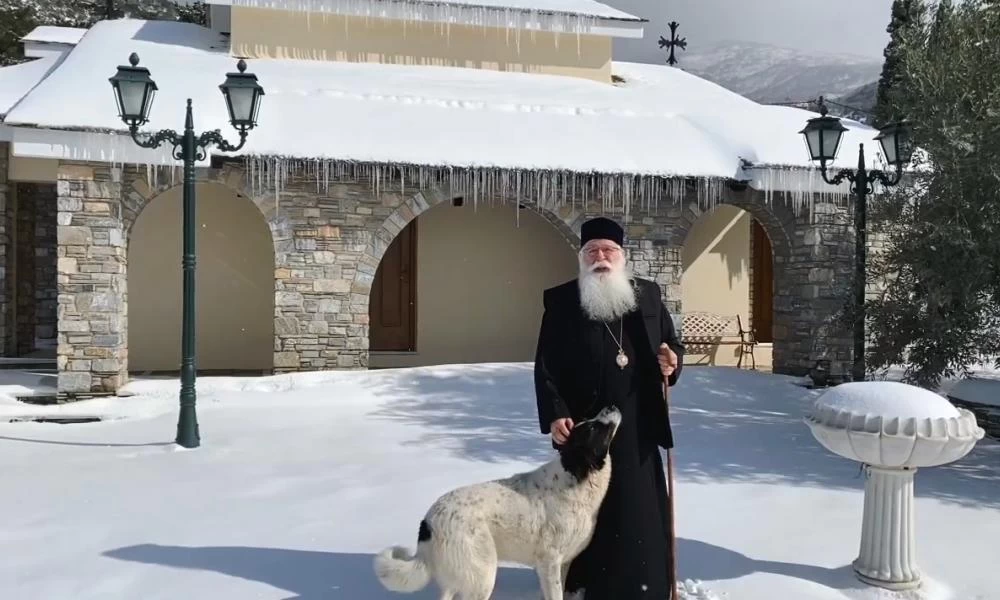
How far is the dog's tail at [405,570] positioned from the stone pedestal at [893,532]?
206 centimetres

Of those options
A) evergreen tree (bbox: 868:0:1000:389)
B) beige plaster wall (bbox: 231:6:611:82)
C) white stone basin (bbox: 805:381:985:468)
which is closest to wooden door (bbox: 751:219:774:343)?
beige plaster wall (bbox: 231:6:611:82)

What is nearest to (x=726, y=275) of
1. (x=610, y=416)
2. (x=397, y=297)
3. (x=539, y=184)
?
(x=539, y=184)

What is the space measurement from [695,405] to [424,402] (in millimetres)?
2915

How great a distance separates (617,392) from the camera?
3061 millimetres

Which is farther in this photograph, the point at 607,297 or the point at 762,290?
the point at 762,290

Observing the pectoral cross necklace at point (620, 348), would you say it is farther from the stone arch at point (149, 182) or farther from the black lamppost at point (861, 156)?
the stone arch at point (149, 182)

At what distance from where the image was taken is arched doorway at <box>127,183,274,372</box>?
10734 millimetres

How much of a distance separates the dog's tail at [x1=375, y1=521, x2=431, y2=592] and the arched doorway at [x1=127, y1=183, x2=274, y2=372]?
856 cm

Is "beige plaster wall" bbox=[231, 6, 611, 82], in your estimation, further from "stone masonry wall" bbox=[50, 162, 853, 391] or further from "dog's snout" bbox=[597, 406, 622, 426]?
"dog's snout" bbox=[597, 406, 622, 426]

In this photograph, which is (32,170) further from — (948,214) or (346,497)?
(948,214)

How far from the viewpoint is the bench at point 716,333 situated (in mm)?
12234

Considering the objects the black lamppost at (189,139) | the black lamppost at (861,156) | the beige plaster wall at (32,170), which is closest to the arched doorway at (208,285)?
the beige plaster wall at (32,170)

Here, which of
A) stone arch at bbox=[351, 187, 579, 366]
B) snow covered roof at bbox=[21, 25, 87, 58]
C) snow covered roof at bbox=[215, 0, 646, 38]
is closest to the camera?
snow covered roof at bbox=[215, 0, 646, 38]

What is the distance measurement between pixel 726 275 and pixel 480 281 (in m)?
4.19
